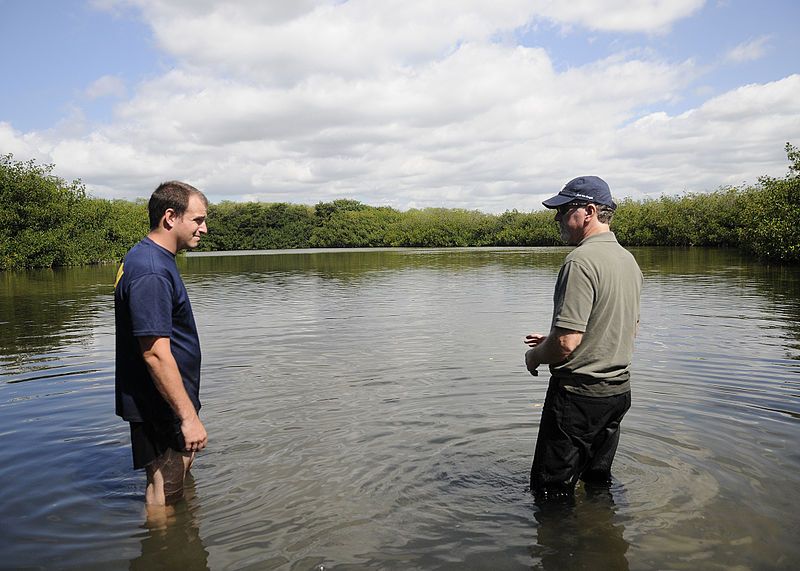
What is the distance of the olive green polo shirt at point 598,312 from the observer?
167 inches

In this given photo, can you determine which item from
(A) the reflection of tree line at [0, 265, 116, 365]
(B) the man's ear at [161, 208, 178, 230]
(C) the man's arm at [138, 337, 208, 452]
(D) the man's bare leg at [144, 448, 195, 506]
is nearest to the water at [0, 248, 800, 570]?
(D) the man's bare leg at [144, 448, 195, 506]

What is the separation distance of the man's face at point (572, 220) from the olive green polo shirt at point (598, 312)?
15 cm

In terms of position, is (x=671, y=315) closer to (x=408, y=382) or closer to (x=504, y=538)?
(x=408, y=382)

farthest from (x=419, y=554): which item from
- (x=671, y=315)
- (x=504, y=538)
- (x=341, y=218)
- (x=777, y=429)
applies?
(x=341, y=218)

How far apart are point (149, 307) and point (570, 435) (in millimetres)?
3028

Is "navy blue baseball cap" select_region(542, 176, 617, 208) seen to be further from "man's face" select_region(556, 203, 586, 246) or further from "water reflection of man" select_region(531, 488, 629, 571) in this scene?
"water reflection of man" select_region(531, 488, 629, 571)

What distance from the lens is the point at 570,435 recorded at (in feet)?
15.0

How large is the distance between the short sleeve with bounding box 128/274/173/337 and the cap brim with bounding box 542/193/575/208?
275cm

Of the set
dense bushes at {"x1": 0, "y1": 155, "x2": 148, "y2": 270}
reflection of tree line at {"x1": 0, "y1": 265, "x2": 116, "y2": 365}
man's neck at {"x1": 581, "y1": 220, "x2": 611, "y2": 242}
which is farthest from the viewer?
dense bushes at {"x1": 0, "y1": 155, "x2": 148, "y2": 270}

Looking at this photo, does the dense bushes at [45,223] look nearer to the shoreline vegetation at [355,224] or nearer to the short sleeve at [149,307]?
the shoreline vegetation at [355,224]

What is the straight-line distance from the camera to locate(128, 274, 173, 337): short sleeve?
4102 millimetres

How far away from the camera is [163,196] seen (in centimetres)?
447

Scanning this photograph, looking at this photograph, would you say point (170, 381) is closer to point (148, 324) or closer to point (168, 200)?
point (148, 324)

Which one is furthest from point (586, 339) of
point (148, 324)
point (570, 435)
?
point (148, 324)
